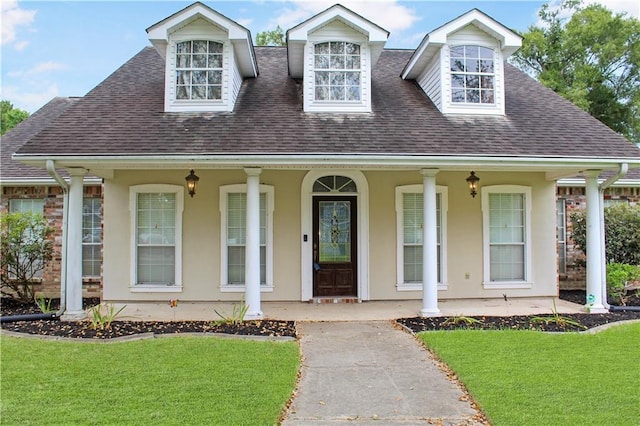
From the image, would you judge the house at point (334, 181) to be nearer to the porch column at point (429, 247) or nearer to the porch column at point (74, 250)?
the porch column at point (429, 247)

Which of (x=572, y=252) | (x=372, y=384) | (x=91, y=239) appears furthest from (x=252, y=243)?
(x=572, y=252)

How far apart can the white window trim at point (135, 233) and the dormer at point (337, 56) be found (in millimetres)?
3534

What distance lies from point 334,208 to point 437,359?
15.9 feet

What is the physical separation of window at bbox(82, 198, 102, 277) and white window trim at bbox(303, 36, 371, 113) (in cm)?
601

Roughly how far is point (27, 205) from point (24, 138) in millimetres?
2631

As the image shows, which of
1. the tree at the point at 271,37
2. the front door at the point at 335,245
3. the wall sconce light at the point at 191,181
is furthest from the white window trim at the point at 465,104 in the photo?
the tree at the point at 271,37

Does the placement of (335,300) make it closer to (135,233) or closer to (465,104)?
(135,233)

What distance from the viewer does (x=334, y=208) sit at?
10.1m

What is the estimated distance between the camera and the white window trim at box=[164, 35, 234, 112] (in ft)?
30.8

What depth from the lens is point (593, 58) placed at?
22891 mm

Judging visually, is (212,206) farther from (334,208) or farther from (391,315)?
(391,315)

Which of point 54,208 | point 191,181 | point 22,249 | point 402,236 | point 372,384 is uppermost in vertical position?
point 191,181

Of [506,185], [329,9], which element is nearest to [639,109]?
[506,185]

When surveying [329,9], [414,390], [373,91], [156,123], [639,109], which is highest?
[639,109]
